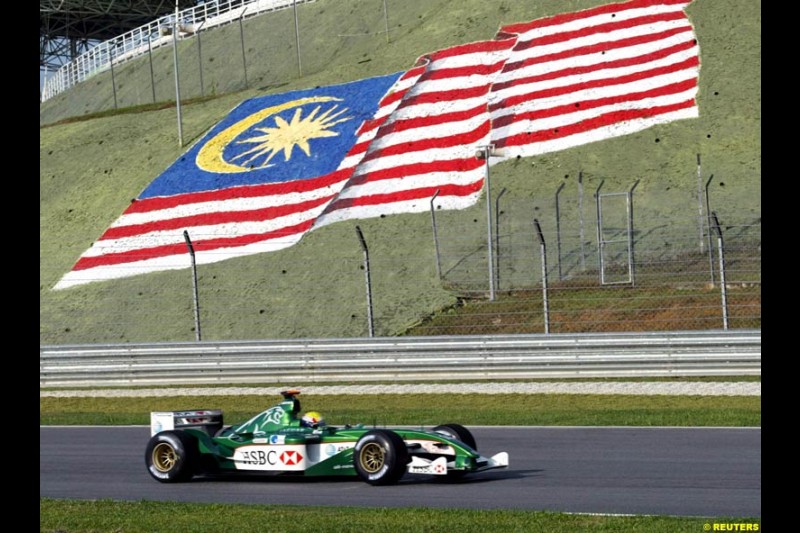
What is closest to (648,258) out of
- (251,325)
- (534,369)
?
(534,369)

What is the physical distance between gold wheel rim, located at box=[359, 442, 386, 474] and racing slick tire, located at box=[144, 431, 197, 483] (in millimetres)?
2001

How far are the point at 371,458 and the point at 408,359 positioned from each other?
11501mm

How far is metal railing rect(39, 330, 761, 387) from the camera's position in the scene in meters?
21.4

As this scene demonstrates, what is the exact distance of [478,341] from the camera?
2295cm

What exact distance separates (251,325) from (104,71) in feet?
134

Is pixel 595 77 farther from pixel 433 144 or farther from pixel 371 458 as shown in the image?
pixel 371 458

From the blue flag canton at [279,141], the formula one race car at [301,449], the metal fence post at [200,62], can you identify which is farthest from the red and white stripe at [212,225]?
the formula one race car at [301,449]

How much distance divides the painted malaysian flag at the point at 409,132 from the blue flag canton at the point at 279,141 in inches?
2.7

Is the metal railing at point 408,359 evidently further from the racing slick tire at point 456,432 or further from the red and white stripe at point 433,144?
the racing slick tire at point 456,432

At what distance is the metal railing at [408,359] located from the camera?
2139 cm

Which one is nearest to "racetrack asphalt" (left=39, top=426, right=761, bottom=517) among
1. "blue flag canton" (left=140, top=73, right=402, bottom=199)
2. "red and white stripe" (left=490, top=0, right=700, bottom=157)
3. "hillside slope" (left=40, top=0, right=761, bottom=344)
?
"hillside slope" (left=40, top=0, right=761, bottom=344)
